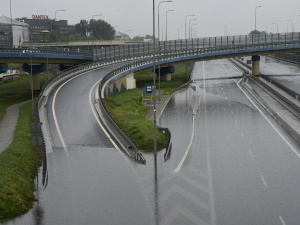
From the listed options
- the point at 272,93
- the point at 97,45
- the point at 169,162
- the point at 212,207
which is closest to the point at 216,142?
the point at 169,162

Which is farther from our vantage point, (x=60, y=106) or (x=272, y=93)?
→ (x=272, y=93)

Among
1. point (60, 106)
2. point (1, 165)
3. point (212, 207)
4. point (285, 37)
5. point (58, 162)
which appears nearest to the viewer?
point (212, 207)

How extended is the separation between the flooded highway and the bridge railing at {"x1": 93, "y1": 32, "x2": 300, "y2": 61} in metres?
43.6

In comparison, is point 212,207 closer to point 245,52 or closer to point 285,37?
point 245,52

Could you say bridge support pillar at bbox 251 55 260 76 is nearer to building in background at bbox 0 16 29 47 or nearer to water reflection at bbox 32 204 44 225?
water reflection at bbox 32 204 44 225

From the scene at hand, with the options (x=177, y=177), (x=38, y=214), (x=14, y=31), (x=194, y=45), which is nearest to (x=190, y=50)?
(x=194, y=45)

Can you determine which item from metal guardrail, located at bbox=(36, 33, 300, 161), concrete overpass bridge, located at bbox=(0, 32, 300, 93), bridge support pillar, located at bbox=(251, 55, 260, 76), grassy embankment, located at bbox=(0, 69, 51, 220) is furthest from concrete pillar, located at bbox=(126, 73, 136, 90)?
bridge support pillar, located at bbox=(251, 55, 260, 76)

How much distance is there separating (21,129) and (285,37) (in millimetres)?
84140

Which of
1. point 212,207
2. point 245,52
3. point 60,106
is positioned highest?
point 245,52

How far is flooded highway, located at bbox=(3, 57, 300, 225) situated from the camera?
939 inches

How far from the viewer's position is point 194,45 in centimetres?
11319

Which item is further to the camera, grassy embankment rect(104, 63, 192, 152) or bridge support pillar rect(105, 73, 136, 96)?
bridge support pillar rect(105, 73, 136, 96)

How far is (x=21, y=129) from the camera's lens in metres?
41.2

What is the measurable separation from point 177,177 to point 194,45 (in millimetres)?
85697
